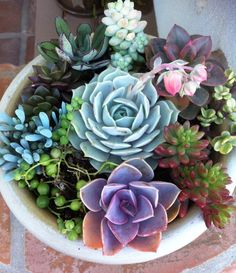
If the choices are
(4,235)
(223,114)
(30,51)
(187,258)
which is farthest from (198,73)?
(30,51)

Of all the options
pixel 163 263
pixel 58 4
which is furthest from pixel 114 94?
pixel 58 4

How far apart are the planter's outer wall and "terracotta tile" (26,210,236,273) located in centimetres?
26

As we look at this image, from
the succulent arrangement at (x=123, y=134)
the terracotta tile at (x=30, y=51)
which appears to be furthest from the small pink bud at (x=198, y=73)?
the terracotta tile at (x=30, y=51)

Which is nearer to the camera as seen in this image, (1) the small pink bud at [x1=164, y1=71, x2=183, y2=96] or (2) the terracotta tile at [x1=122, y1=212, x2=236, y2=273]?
(1) the small pink bud at [x1=164, y1=71, x2=183, y2=96]

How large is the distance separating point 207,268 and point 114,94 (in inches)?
12.6

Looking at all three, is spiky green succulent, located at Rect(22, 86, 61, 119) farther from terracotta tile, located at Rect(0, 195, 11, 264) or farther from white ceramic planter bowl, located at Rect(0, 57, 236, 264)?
terracotta tile, located at Rect(0, 195, 11, 264)

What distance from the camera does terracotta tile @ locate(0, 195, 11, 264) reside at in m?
0.79

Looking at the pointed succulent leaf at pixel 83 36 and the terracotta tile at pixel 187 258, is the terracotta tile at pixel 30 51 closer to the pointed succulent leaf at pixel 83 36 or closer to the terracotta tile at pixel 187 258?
the pointed succulent leaf at pixel 83 36

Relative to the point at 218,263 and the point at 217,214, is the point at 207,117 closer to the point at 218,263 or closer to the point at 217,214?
the point at 217,214

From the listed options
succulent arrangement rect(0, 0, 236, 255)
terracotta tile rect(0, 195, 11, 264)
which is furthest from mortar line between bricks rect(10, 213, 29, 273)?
succulent arrangement rect(0, 0, 236, 255)

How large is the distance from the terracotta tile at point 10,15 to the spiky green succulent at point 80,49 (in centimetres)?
53

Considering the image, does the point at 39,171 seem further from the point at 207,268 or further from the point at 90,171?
the point at 207,268

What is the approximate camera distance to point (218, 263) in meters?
0.77

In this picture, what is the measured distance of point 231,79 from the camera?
2.18 feet
